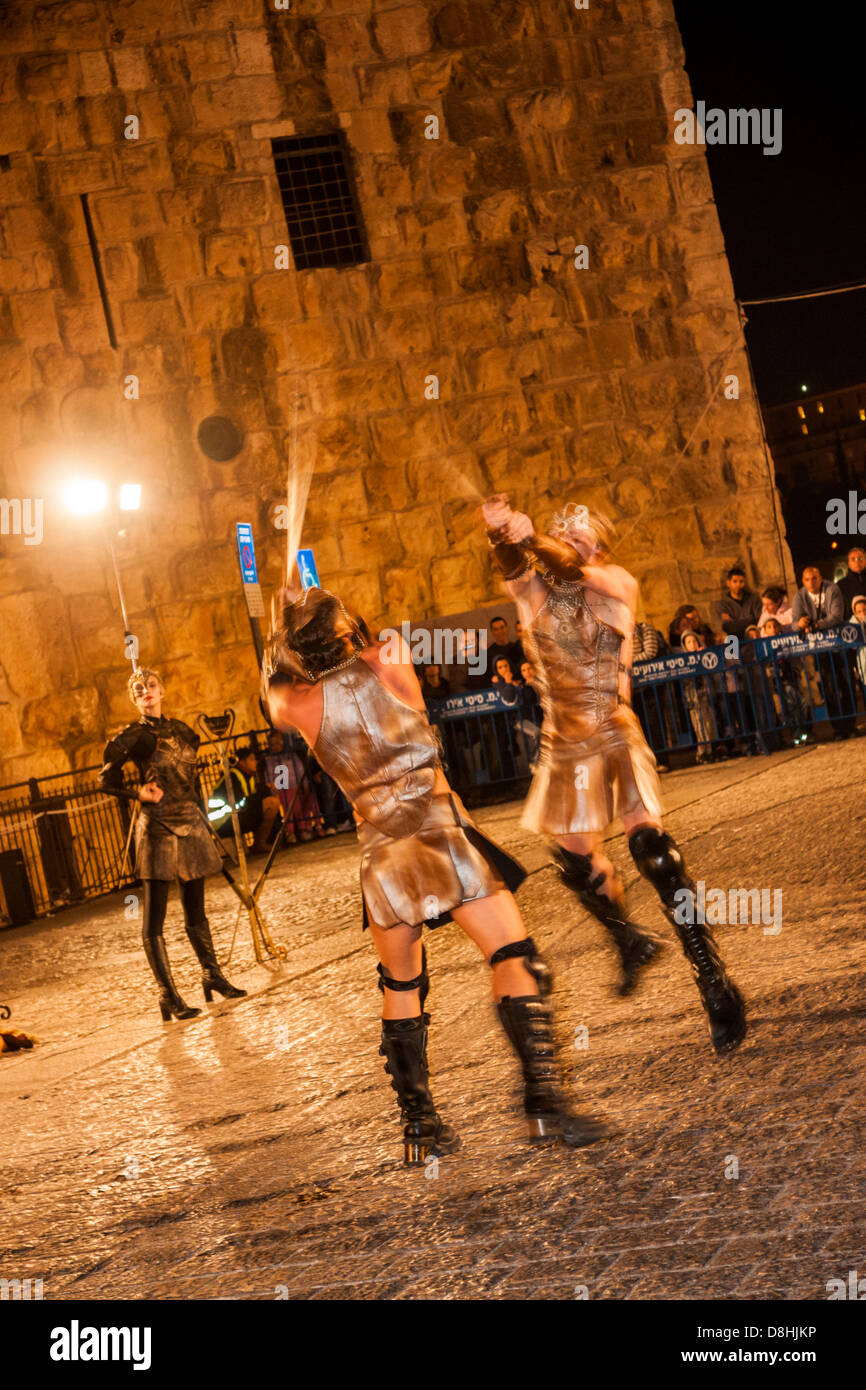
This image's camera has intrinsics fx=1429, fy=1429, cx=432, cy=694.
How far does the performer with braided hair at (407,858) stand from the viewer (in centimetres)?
468

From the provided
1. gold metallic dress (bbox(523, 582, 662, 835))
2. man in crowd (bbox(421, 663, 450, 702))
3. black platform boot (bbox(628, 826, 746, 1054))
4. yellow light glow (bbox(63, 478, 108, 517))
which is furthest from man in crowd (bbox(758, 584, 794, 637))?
black platform boot (bbox(628, 826, 746, 1054))

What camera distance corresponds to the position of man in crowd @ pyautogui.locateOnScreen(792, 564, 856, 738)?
15.0m

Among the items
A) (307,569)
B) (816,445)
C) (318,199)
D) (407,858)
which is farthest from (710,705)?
(816,445)

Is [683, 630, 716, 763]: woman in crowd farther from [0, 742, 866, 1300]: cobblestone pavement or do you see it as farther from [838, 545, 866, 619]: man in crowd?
[0, 742, 866, 1300]: cobblestone pavement

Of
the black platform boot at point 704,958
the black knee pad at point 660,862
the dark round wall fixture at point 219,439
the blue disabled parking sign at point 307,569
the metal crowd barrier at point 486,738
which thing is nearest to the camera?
the black platform boot at point 704,958

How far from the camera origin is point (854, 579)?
15594mm

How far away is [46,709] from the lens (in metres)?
17.9

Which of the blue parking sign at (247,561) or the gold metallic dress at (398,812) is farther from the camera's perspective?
the blue parking sign at (247,561)

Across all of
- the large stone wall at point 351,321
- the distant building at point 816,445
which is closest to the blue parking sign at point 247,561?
the large stone wall at point 351,321

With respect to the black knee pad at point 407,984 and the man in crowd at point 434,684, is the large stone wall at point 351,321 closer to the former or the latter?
the man in crowd at point 434,684

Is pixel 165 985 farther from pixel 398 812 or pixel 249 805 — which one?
pixel 249 805

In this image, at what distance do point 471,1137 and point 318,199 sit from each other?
53.4ft
